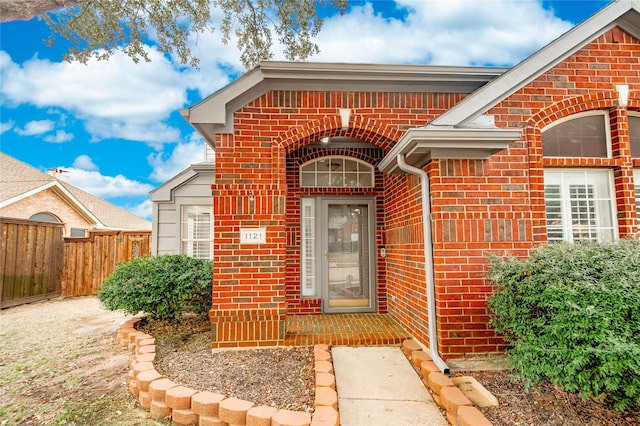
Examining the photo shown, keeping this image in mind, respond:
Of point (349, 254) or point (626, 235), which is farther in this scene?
point (349, 254)

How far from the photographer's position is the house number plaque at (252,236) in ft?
14.2

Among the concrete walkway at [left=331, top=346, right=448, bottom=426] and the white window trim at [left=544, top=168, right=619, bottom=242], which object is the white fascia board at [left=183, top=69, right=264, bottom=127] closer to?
the concrete walkway at [left=331, top=346, right=448, bottom=426]

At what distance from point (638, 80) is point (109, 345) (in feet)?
27.3

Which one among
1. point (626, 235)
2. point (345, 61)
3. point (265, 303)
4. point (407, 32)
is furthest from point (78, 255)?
point (626, 235)

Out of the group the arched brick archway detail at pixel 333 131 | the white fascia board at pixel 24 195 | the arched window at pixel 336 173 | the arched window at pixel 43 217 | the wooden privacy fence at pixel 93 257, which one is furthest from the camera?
the arched window at pixel 43 217

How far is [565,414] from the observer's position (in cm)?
268

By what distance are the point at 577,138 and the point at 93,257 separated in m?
11.6

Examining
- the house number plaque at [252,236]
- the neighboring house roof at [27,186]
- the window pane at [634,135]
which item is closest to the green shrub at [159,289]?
the house number plaque at [252,236]

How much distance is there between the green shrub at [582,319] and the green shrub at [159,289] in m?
4.40

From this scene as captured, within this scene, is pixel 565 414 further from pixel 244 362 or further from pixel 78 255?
pixel 78 255

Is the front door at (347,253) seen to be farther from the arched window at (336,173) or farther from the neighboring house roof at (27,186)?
the neighboring house roof at (27,186)

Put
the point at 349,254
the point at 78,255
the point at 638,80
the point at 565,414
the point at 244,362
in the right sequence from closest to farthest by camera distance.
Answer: the point at 565,414 < the point at 244,362 < the point at 638,80 < the point at 349,254 < the point at 78,255

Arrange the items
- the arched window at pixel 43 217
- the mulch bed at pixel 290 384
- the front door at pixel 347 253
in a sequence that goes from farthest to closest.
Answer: the arched window at pixel 43 217, the front door at pixel 347 253, the mulch bed at pixel 290 384

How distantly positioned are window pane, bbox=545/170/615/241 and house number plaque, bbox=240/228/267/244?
3714 millimetres
